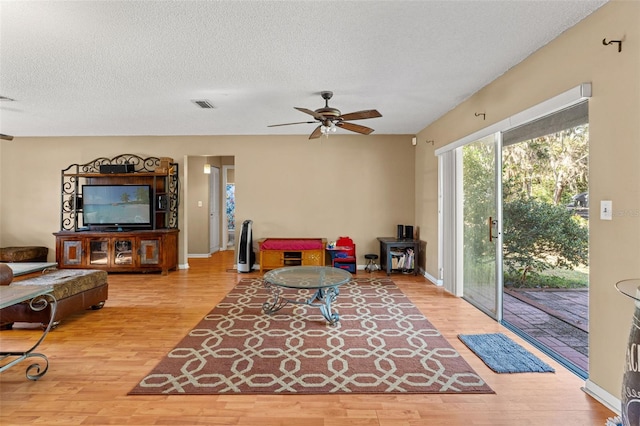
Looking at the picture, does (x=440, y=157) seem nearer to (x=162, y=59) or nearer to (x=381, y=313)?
(x=381, y=313)

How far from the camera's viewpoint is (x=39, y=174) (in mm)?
6086

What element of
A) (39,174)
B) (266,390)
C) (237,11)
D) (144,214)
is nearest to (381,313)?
(266,390)

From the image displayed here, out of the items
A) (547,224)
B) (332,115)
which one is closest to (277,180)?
(332,115)

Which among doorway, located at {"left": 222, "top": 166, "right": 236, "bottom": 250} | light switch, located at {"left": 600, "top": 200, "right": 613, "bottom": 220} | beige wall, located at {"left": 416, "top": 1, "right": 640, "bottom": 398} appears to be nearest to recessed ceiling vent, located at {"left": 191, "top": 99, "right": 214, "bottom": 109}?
beige wall, located at {"left": 416, "top": 1, "right": 640, "bottom": 398}

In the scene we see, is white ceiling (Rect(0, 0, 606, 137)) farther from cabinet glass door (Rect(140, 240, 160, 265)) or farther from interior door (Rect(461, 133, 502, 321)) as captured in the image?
cabinet glass door (Rect(140, 240, 160, 265))

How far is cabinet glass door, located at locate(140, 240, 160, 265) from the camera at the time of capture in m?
5.55

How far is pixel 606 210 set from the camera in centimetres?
199

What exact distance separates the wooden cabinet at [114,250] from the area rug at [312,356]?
249cm

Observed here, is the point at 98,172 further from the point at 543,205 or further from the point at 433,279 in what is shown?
the point at 543,205

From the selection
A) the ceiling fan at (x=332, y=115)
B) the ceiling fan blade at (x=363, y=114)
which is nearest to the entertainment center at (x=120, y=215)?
the ceiling fan at (x=332, y=115)

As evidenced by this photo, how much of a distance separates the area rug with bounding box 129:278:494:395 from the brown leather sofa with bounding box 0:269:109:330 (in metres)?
1.35

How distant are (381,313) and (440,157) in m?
2.58

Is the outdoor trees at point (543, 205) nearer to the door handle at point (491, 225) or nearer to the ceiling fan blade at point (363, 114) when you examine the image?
the door handle at point (491, 225)

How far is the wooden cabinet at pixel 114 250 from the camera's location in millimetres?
5488
